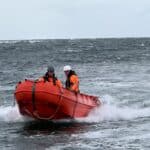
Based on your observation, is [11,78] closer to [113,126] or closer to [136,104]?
[136,104]

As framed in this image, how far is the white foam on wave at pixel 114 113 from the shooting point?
18.5 m

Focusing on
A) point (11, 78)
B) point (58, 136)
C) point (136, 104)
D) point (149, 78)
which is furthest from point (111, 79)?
point (58, 136)

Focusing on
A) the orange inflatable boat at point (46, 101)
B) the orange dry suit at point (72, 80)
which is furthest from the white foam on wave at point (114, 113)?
the orange dry suit at point (72, 80)

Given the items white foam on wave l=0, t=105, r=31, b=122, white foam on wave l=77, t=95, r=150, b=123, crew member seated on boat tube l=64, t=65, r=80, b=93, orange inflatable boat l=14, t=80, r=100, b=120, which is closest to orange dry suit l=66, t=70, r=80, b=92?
crew member seated on boat tube l=64, t=65, r=80, b=93

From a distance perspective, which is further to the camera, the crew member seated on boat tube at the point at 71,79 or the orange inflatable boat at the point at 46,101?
the crew member seated on boat tube at the point at 71,79

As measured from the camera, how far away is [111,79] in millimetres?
32219

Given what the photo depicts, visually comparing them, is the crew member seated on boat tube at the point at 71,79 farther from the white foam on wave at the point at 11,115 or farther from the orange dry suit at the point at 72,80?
the white foam on wave at the point at 11,115

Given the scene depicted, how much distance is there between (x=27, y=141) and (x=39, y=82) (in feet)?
6.51

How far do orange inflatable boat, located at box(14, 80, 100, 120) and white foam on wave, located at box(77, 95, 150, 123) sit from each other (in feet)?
2.72

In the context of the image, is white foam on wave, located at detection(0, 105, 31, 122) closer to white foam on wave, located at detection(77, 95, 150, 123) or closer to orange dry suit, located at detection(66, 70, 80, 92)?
orange dry suit, located at detection(66, 70, 80, 92)

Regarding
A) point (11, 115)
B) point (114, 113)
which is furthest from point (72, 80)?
point (114, 113)

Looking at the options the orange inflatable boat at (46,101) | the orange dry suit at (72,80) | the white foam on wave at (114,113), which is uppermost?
the orange dry suit at (72,80)

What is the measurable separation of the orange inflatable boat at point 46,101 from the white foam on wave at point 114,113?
83 centimetres

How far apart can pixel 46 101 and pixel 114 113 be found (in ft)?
13.2
